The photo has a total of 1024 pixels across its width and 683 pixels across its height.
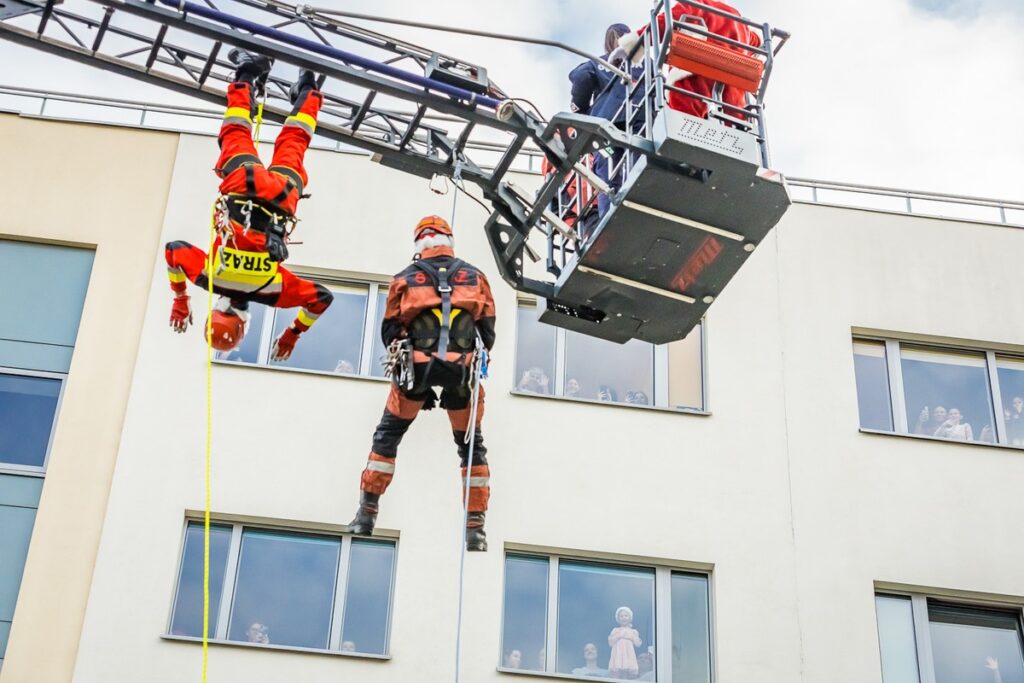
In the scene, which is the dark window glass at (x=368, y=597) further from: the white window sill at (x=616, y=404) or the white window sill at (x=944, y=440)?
the white window sill at (x=944, y=440)

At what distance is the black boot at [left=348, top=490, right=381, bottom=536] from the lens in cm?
1020

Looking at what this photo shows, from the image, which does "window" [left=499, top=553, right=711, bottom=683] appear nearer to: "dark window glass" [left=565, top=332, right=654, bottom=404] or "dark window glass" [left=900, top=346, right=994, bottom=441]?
"dark window glass" [left=565, top=332, right=654, bottom=404]

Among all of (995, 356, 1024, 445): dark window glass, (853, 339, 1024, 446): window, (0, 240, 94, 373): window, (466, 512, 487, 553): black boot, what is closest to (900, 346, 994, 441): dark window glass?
(853, 339, 1024, 446): window

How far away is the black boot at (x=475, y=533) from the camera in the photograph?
10.3 m

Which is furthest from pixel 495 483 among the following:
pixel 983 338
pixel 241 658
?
pixel 983 338

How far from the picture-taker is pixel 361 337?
14070mm

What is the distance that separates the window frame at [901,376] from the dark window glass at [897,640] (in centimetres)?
175

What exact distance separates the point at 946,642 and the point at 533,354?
15.9ft

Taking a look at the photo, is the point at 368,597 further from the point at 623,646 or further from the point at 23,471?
the point at 23,471

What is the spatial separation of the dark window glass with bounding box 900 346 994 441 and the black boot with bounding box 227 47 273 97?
790 centimetres

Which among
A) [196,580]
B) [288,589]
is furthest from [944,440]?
[196,580]

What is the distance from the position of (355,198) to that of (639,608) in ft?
16.4

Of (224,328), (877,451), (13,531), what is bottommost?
(13,531)

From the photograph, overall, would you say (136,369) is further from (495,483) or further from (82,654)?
(495,483)
